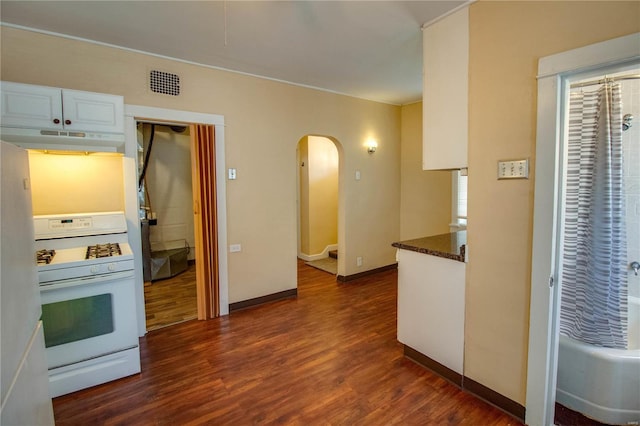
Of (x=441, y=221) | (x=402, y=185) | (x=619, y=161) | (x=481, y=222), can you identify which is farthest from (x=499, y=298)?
(x=402, y=185)

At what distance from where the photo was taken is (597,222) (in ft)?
6.47

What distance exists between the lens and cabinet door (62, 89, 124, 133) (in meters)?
2.27

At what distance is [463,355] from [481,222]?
3.11 ft

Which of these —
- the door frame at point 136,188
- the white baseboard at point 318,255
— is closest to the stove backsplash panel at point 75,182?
the door frame at point 136,188

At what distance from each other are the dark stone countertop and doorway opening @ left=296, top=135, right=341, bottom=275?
3.14 m

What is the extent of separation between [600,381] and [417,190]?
11.1 feet

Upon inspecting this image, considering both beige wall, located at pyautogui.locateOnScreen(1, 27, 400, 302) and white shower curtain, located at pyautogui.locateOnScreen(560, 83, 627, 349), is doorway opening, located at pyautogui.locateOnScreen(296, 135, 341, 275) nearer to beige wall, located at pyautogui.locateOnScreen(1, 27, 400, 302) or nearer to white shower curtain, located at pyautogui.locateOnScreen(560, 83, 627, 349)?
beige wall, located at pyautogui.locateOnScreen(1, 27, 400, 302)

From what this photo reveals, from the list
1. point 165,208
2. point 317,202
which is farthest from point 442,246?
point 165,208

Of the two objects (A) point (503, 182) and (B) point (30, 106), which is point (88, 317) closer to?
(B) point (30, 106)

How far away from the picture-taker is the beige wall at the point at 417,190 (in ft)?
14.9

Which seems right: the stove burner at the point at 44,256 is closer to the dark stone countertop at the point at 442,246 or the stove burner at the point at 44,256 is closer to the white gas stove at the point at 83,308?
the white gas stove at the point at 83,308

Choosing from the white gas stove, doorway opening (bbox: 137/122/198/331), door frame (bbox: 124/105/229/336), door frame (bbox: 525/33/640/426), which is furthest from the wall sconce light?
the white gas stove

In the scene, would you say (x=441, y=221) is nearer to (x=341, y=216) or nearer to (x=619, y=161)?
(x=341, y=216)

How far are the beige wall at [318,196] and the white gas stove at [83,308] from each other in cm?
369
